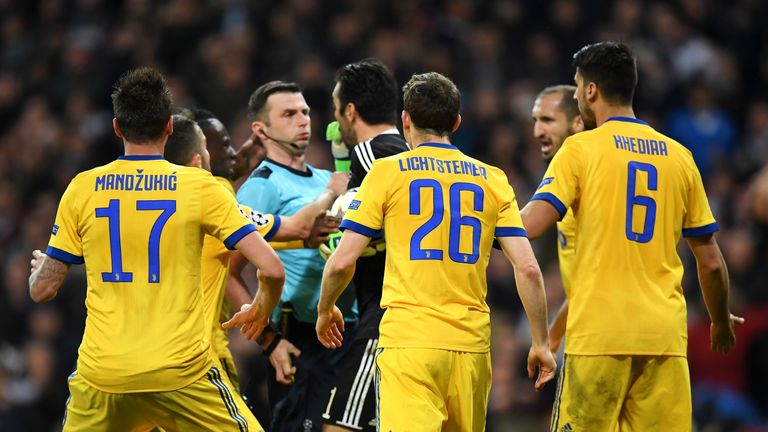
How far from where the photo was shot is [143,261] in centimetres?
573

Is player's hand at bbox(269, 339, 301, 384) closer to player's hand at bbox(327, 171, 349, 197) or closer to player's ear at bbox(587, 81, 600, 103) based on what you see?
player's hand at bbox(327, 171, 349, 197)

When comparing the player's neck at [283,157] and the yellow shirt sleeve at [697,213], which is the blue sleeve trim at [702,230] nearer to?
the yellow shirt sleeve at [697,213]

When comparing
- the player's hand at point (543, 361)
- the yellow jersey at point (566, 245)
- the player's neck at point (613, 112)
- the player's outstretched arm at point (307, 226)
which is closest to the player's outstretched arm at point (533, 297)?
the player's hand at point (543, 361)

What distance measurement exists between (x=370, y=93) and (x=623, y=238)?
1773mm

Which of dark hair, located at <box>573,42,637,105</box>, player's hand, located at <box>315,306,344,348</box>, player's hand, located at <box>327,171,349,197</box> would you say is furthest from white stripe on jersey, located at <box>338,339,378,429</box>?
dark hair, located at <box>573,42,637,105</box>

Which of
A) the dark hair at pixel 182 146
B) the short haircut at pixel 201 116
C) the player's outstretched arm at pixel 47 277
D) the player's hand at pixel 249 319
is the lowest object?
the player's hand at pixel 249 319

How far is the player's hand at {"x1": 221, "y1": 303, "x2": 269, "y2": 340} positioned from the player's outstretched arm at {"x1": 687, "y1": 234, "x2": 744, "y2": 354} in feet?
7.53

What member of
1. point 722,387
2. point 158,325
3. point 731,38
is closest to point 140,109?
point 158,325

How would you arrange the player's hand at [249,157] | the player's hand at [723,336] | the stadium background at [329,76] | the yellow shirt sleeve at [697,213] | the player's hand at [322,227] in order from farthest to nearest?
the stadium background at [329,76] → the player's hand at [249,157] → the player's hand at [322,227] → the player's hand at [723,336] → the yellow shirt sleeve at [697,213]

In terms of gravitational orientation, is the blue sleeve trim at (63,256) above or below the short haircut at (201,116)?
below

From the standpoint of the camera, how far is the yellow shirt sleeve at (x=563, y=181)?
20.2ft

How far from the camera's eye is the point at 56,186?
14.3m

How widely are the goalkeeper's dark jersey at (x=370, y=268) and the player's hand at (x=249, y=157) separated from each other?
1.42 m

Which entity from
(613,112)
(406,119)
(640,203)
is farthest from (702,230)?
(406,119)
